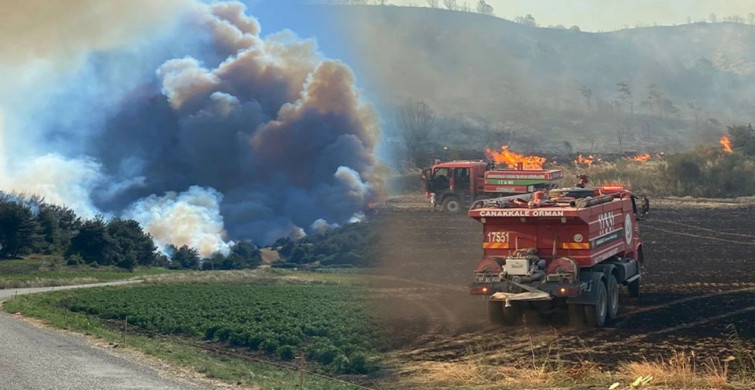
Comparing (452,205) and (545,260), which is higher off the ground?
(452,205)

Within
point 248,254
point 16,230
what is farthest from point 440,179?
point 16,230

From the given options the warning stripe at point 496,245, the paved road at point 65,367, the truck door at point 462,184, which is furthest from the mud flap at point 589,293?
the truck door at point 462,184

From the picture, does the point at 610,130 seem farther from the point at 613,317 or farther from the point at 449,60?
the point at 613,317

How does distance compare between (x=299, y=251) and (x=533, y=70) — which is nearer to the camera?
(x=299, y=251)

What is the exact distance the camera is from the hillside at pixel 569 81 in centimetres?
4916

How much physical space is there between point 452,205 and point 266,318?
37.8ft

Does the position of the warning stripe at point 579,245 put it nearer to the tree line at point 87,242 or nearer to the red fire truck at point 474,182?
the red fire truck at point 474,182

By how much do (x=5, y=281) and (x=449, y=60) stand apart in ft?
135

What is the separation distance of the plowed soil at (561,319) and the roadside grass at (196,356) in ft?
8.13

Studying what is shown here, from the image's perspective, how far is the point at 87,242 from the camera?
264 ft

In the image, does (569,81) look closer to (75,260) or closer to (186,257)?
(186,257)

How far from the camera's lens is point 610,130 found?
230ft

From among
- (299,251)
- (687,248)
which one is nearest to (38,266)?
(299,251)

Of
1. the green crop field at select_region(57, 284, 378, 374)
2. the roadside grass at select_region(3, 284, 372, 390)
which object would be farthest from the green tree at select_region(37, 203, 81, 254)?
the roadside grass at select_region(3, 284, 372, 390)
